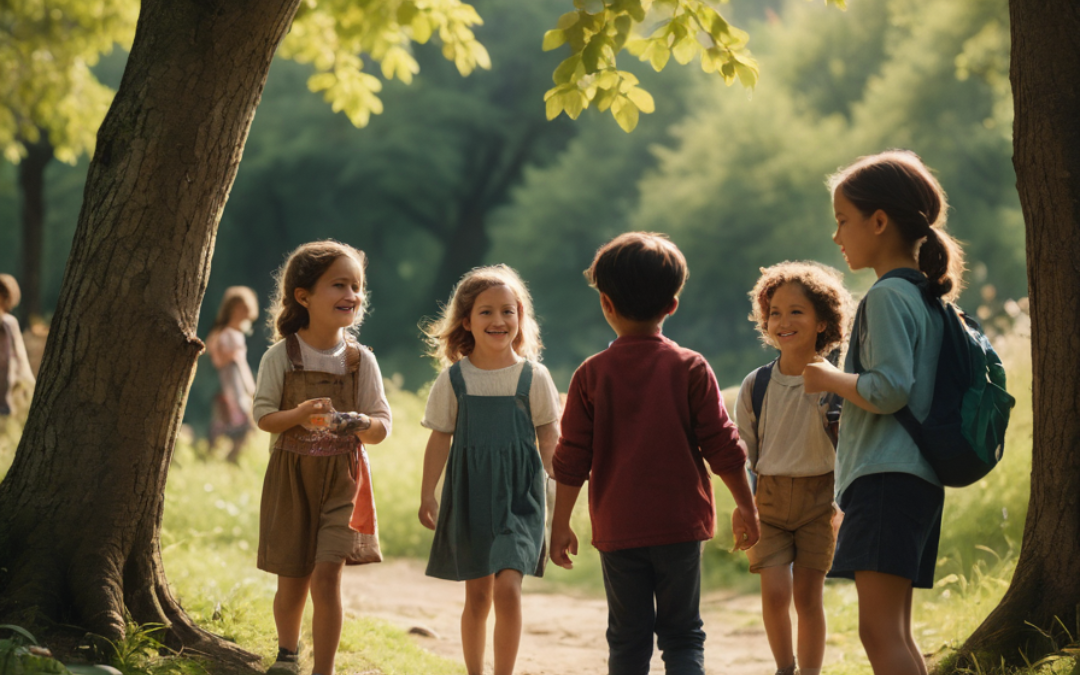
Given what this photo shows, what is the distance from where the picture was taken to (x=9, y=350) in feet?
27.6

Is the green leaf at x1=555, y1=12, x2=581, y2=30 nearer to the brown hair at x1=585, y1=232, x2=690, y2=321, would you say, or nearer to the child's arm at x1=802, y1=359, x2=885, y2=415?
the brown hair at x1=585, y1=232, x2=690, y2=321

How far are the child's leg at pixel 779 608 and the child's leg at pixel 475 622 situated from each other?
106 centimetres

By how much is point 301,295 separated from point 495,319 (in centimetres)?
78

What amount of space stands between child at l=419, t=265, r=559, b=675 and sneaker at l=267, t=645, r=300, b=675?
2.22 feet

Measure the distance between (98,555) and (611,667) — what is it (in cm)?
197

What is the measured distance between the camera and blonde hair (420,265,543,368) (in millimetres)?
4266

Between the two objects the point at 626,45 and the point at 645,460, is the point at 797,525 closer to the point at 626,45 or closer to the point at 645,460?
the point at 645,460

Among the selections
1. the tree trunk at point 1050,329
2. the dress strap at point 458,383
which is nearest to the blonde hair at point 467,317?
the dress strap at point 458,383

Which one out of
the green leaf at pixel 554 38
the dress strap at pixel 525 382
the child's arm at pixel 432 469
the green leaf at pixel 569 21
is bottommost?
the child's arm at pixel 432 469

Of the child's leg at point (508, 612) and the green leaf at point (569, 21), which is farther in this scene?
the green leaf at point (569, 21)

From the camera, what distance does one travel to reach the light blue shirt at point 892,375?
311 cm

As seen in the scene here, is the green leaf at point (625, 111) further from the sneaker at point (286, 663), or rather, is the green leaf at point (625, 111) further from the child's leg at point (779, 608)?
the sneaker at point (286, 663)

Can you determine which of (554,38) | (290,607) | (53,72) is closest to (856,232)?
(554,38)

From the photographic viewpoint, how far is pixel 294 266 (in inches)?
166
